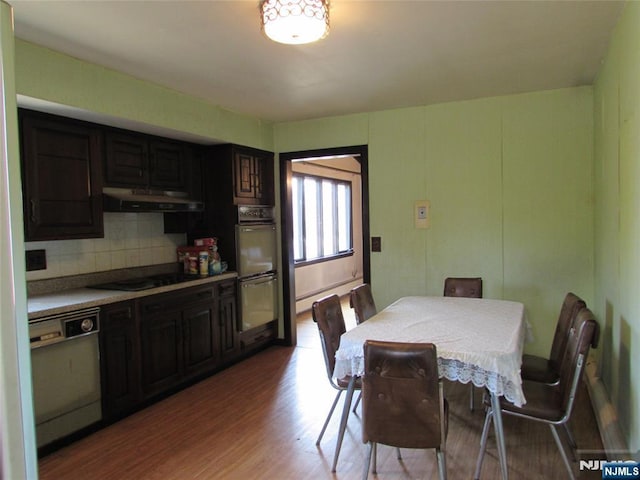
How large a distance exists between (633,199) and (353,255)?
6206 mm

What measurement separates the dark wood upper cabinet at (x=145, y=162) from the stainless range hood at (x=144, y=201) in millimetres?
53

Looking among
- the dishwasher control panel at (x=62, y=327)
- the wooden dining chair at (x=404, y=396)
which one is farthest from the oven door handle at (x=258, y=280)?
the wooden dining chair at (x=404, y=396)

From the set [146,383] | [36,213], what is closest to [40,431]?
[146,383]

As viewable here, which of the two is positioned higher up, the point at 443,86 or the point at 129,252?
the point at 443,86

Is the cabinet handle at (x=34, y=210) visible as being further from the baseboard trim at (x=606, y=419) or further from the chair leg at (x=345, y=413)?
the baseboard trim at (x=606, y=419)

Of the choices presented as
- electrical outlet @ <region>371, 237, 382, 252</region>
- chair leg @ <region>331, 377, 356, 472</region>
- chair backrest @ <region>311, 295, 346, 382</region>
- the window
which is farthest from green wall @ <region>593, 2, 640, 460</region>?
the window

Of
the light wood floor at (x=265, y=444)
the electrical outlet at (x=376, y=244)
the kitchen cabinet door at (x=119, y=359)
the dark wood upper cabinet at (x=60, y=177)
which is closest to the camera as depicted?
the light wood floor at (x=265, y=444)

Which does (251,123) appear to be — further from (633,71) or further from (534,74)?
(633,71)

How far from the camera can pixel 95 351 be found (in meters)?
2.83

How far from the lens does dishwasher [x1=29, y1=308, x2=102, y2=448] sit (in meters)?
2.49

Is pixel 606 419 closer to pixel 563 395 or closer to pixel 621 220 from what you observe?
pixel 563 395

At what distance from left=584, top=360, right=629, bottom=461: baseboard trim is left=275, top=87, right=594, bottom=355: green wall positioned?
2.15 feet

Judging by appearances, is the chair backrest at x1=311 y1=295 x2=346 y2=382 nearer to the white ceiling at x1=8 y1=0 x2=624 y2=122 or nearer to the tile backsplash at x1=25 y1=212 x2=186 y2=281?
the white ceiling at x1=8 y1=0 x2=624 y2=122

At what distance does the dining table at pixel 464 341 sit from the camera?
2.06m
